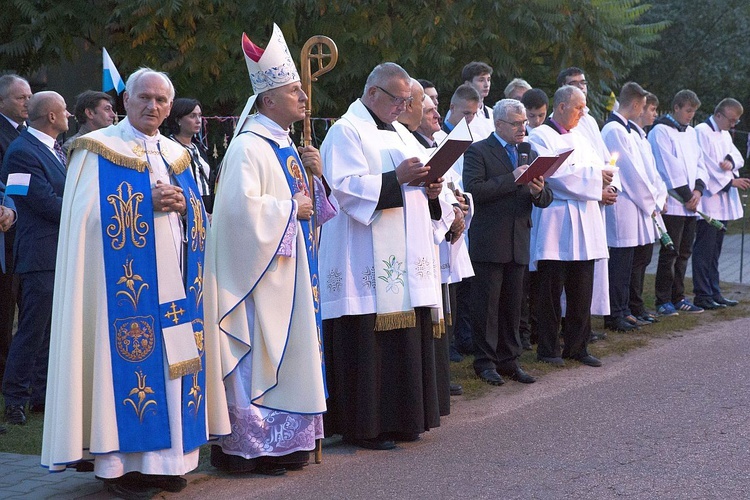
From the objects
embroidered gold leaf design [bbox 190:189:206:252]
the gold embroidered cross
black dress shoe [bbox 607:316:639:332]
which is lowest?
black dress shoe [bbox 607:316:639:332]

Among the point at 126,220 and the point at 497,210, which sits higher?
the point at 497,210

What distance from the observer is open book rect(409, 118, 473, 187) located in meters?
6.62

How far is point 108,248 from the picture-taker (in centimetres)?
571

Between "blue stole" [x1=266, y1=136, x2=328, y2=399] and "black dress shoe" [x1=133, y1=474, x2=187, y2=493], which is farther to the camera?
"blue stole" [x1=266, y1=136, x2=328, y2=399]

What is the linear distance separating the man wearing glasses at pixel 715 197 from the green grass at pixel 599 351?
41cm

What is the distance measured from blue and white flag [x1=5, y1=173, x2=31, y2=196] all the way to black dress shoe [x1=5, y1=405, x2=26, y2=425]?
58.3 inches

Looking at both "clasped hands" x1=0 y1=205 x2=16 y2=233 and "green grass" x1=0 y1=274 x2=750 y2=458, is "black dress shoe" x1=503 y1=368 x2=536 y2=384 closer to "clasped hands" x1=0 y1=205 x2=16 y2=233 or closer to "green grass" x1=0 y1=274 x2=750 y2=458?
"green grass" x1=0 y1=274 x2=750 y2=458

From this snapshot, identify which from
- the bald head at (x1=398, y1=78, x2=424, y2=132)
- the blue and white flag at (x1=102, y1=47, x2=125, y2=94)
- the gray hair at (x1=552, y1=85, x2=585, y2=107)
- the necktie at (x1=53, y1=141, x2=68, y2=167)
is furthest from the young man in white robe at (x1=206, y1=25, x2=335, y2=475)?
the gray hair at (x1=552, y1=85, x2=585, y2=107)

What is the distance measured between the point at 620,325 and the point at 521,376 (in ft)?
9.02

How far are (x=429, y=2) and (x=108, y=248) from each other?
8.13 meters

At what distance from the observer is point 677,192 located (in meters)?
12.3

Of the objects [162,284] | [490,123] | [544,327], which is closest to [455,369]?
[544,327]

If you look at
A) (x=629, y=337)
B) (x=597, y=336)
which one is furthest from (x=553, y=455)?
(x=629, y=337)

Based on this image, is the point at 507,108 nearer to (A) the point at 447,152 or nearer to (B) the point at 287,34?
(A) the point at 447,152
